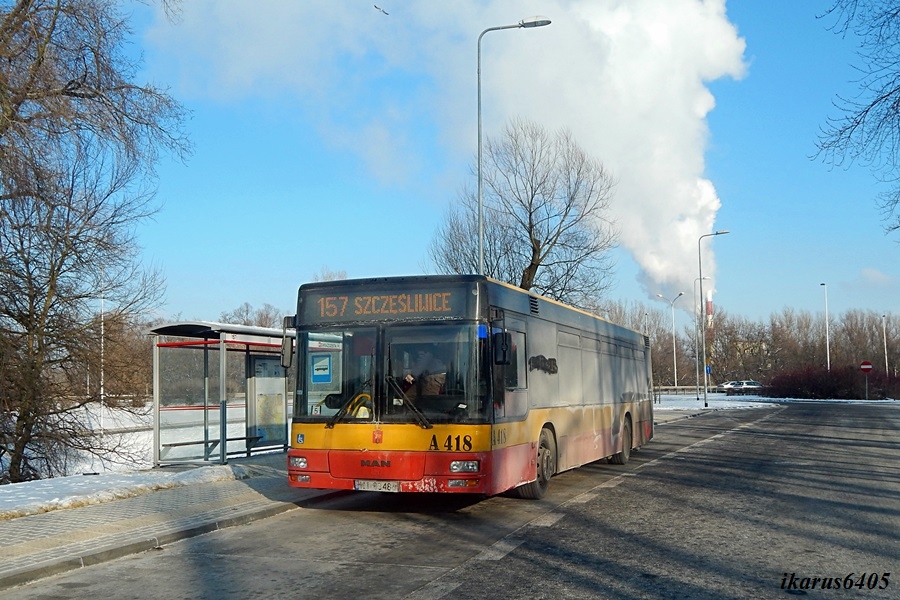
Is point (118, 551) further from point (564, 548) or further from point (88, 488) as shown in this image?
Answer: point (564, 548)

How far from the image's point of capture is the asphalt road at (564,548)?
6.62 m

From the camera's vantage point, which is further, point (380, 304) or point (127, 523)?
point (380, 304)

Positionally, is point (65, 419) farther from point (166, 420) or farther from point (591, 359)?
point (591, 359)

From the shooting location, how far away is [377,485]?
32.1 ft

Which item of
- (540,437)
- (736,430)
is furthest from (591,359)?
(736,430)

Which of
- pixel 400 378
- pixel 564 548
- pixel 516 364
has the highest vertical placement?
pixel 516 364

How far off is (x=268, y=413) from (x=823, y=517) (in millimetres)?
11379

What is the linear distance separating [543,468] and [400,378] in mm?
2936

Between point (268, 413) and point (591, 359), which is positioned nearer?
point (591, 359)

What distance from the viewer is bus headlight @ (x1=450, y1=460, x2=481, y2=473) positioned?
9.55m

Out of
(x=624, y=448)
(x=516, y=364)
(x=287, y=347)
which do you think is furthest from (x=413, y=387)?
(x=624, y=448)

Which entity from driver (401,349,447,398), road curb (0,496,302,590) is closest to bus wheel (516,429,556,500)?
driver (401,349,447,398)

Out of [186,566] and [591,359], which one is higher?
[591,359]

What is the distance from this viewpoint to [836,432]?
25656 mm
